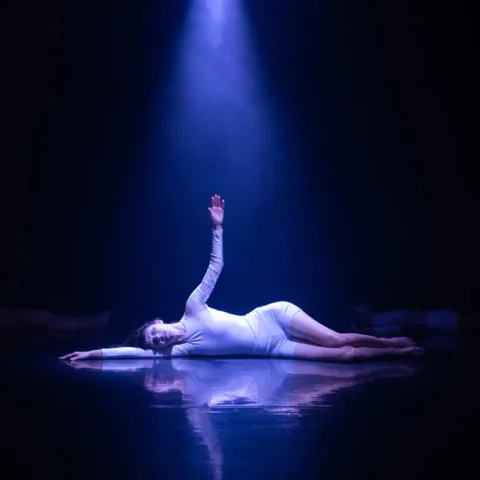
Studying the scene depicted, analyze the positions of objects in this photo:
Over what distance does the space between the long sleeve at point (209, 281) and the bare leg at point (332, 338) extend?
0.65 meters

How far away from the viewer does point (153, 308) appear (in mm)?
5430

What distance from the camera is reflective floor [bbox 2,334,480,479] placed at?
2092mm

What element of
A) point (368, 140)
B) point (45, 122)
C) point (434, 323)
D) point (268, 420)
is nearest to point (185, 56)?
point (45, 122)

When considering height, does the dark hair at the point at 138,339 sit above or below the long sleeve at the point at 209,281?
below

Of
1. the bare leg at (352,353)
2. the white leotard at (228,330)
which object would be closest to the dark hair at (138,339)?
the white leotard at (228,330)

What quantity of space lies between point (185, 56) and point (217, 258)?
2.13 meters

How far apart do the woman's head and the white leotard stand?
4.0 inches

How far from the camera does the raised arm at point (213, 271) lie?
4254 millimetres

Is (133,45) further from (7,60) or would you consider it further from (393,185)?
(393,185)

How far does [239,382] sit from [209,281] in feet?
3.42

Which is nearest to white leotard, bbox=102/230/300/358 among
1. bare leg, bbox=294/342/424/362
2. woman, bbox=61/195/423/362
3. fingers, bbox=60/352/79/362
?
woman, bbox=61/195/423/362

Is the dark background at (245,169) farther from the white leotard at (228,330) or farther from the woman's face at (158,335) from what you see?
the woman's face at (158,335)

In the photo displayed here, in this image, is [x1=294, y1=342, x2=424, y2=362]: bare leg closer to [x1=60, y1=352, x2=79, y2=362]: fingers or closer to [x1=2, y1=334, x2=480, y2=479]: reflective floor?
[x1=2, y1=334, x2=480, y2=479]: reflective floor

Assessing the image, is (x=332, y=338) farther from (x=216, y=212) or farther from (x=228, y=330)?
(x=216, y=212)
